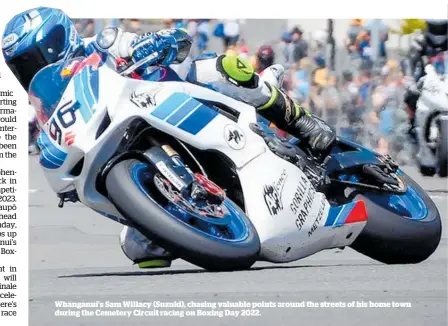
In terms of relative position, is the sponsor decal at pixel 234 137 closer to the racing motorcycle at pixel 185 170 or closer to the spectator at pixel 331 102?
the racing motorcycle at pixel 185 170

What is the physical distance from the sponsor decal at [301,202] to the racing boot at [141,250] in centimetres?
75

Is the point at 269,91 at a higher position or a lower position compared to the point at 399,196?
higher

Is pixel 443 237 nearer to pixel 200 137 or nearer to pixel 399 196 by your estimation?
pixel 399 196

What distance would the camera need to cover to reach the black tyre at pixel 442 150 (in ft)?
27.1

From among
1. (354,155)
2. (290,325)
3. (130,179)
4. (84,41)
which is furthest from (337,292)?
(84,41)

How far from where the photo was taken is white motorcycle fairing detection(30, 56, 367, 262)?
283 inches

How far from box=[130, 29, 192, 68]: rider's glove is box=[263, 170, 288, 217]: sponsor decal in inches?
36.2

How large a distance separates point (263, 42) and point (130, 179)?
165 centimetres

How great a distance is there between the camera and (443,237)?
319 inches

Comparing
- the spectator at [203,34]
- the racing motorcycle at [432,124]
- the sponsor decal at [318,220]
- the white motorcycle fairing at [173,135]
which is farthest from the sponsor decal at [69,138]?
the racing motorcycle at [432,124]

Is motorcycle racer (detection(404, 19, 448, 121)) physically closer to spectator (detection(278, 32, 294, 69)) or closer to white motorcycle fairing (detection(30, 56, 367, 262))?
spectator (detection(278, 32, 294, 69))

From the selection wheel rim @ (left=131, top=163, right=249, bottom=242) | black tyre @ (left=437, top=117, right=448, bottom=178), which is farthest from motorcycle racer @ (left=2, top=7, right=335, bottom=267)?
black tyre @ (left=437, top=117, right=448, bottom=178)

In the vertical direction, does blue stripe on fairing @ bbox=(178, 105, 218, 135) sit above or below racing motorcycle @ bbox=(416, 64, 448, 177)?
above

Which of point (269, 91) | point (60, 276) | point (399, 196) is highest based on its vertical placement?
point (269, 91)
